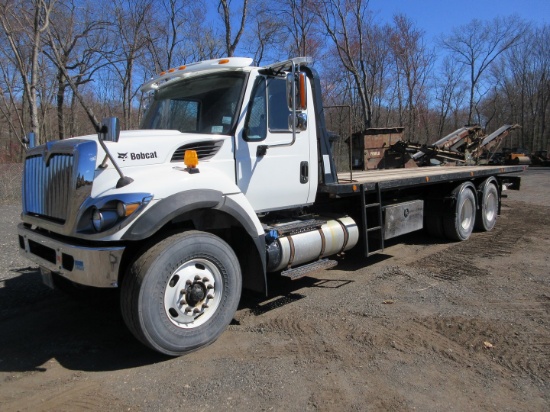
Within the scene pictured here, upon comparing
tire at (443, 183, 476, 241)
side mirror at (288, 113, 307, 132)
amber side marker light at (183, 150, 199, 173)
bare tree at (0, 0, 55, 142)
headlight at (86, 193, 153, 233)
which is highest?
bare tree at (0, 0, 55, 142)

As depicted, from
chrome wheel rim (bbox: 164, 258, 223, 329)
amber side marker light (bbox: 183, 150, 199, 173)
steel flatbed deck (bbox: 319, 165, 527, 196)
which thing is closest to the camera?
chrome wheel rim (bbox: 164, 258, 223, 329)

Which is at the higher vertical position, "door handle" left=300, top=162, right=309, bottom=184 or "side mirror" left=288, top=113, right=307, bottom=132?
"side mirror" left=288, top=113, right=307, bottom=132

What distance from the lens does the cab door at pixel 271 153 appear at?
14.6ft

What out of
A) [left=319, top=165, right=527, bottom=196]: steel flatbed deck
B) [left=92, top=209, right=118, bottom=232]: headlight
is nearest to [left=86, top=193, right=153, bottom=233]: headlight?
[left=92, top=209, right=118, bottom=232]: headlight

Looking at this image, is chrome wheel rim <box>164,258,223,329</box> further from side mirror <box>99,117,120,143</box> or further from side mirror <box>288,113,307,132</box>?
side mirror <box>288,113,307,132</box>

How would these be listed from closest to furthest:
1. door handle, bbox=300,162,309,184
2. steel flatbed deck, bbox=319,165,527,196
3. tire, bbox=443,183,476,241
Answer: door handle, bbox=300,162,309,184
steel flatbed deck, bbox=319,165,527,196
tire, bbox=443,183,476,241

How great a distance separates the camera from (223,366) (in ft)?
11.4

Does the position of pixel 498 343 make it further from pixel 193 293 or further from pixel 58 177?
pixel 58 177

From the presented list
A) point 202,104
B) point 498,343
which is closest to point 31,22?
point 202,104

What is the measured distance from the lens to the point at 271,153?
4719mm

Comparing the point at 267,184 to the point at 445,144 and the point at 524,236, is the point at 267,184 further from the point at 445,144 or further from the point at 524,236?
the point at 445,144

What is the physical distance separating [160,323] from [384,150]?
1212cm

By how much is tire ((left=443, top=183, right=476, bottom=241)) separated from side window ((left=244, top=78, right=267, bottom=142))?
15.8 feet

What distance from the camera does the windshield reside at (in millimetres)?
4449
